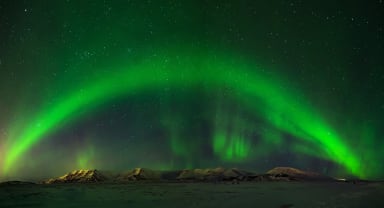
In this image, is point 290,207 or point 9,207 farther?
point 9,207

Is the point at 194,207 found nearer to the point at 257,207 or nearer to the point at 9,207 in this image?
the point at 257,207

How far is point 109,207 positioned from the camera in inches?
1965

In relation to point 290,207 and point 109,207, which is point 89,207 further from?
point 290,207

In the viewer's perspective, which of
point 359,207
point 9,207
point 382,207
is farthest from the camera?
point 9,207

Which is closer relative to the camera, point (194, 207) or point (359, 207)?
point (359, 207)

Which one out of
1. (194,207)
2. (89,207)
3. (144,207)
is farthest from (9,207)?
(194,207)

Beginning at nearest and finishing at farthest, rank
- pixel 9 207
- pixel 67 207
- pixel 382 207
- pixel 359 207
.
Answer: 1. pixel 382 207
2. pixel 359 207
3. pixel 67 207
4. pixel 9 207

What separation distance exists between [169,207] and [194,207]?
352 cm

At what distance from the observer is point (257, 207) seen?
47031mm

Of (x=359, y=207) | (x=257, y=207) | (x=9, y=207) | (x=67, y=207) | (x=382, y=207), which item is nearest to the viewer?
(x=382, y=207)

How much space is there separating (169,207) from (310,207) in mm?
17366

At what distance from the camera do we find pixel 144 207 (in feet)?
161

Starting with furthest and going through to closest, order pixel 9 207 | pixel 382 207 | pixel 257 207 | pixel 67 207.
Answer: pixel 9 207
pixel 67 207
pixel 257 207
pixel 382 207

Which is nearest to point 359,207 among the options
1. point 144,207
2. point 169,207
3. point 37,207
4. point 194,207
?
point 194,207
